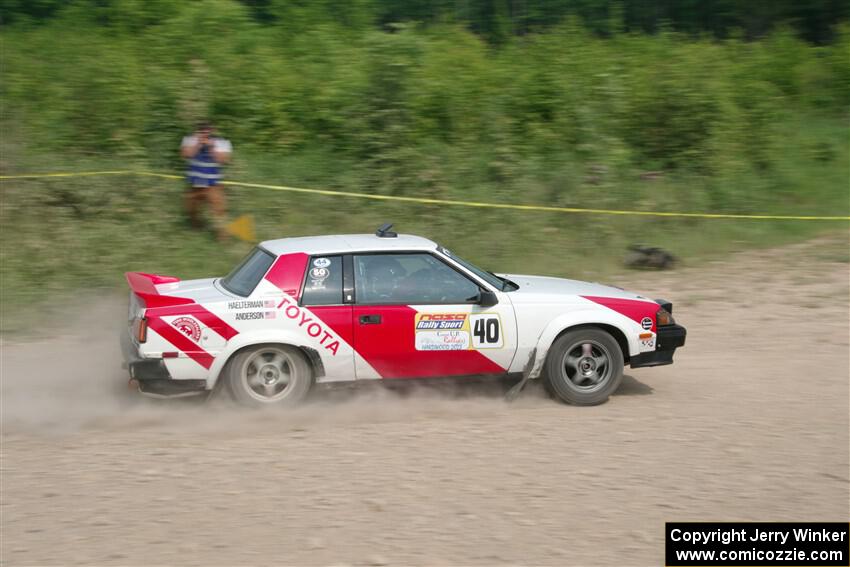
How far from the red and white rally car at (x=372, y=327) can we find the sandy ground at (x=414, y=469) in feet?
1.00

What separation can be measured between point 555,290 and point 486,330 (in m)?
0.73

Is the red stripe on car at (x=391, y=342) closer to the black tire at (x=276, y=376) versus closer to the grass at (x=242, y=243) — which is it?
the black tire at (x=276, y=376)

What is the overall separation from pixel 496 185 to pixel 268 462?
382 inches

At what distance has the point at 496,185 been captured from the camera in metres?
15.0

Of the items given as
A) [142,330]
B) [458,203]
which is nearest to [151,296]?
[142,330]

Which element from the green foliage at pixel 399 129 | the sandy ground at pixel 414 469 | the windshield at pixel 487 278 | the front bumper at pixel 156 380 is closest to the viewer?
the sandy ground at pixel 414 469

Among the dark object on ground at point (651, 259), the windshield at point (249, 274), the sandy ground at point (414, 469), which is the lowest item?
the sandy ground at point (414, 469)

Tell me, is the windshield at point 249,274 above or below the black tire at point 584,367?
above

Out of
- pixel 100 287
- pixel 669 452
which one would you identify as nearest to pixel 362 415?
pixel 669 452

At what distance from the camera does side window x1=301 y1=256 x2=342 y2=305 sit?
7.14 m

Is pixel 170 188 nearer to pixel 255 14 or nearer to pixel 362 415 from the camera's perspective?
pixel 362 415

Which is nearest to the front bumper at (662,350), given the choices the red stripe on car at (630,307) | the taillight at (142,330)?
the red stripe on car at (630,307)

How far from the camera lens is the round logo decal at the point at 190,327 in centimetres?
690

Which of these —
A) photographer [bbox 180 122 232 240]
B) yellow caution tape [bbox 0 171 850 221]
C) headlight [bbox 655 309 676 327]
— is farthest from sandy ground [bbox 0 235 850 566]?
yellow caution tape [bbox 0 171 850 221]
